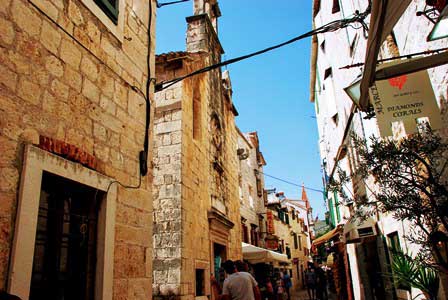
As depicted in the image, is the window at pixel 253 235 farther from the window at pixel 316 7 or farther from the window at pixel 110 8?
the window at pixel 110 8

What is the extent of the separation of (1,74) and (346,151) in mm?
10357

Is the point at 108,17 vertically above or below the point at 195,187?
above

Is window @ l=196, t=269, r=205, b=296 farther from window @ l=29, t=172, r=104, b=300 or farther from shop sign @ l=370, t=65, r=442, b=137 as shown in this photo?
shop sign @ l=370, t=65, r=442, b=137

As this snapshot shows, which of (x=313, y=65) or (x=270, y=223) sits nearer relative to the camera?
(x=313, y=65)

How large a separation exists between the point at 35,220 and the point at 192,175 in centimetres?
562

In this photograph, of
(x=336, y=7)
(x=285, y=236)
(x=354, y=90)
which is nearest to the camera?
(x=354, y=90)

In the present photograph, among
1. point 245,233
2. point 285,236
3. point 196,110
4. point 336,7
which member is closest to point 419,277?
point 196,110

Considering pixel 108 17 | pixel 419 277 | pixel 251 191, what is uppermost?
pixel 251 191

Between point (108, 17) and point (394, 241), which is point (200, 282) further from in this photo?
point (108, 17)

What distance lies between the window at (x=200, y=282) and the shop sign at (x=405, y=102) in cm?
568

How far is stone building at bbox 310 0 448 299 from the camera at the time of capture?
127 inches

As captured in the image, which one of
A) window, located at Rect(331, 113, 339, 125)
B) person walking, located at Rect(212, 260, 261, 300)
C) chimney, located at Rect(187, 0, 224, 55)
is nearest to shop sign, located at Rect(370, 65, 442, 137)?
person walking, located at Rect(212, 260, 261, 300)

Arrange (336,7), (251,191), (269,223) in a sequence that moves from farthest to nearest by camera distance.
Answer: (269,223)
(251,191)
(336,7)

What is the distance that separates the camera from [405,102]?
406 centimetres
